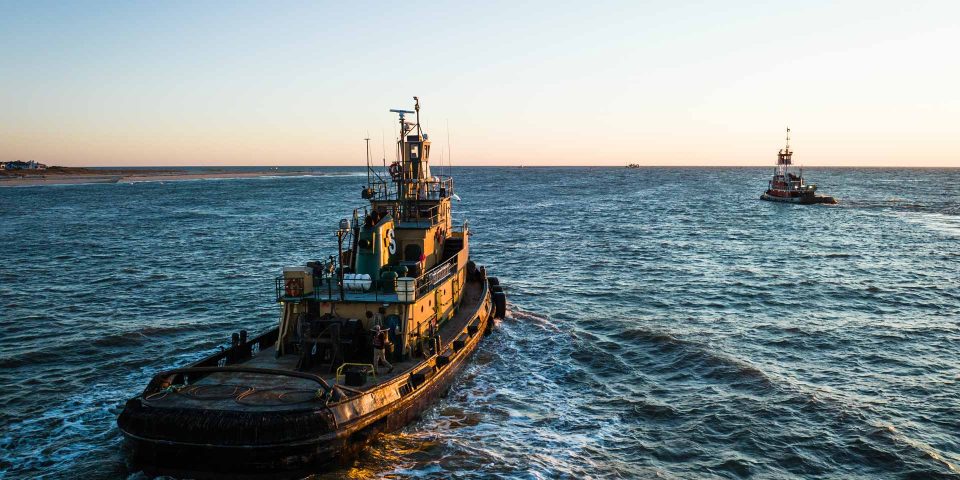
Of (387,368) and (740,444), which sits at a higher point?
(387,368)

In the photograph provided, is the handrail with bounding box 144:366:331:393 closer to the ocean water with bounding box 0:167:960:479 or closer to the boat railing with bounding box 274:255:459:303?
the ocean water with bounding box 0:167:960:479

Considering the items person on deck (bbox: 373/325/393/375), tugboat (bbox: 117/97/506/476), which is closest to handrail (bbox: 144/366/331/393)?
tugboat (bbox: 117/97/506/476)

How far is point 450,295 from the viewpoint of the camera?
24984mm

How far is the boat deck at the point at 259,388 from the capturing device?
1483 centimetres

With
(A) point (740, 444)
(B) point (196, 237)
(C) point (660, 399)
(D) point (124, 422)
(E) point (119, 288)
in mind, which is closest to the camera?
(D) point (124, 422)

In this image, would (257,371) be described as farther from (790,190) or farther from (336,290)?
(790,190)

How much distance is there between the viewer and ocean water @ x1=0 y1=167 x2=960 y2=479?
54.7 ft

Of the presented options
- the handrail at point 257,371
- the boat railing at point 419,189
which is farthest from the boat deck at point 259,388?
the boat railing at point 419,189

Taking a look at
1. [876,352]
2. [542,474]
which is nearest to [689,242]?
[876,352]

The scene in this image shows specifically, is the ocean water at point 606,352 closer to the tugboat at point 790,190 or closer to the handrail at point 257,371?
the handrail at point 257,371

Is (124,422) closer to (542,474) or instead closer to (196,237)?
(542,474)

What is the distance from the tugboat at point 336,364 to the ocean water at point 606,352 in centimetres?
120

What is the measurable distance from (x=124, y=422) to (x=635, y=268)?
33.6 meters

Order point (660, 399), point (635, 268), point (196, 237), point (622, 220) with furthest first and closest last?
point (622, 220) → point (196, 237) → point (635, 268) → point (660, 399)
